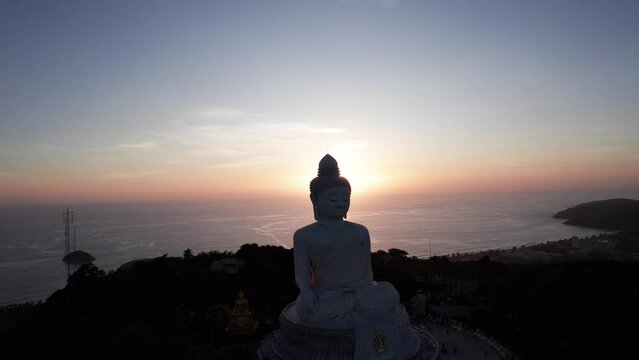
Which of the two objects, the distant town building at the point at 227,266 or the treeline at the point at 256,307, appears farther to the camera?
the distant town building at the point at 227,266

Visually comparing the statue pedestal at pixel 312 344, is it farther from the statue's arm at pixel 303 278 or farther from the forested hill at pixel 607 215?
the forested hill at pixel 607 215

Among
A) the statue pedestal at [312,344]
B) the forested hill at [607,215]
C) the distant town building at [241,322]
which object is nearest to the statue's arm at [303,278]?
the statue pedestal at [312,344]

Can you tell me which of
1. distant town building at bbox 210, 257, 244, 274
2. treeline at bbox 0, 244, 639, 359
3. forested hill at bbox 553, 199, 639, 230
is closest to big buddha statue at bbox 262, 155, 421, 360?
treeline at bbox 0, 244, 639, 359

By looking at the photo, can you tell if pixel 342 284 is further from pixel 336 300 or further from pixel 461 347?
pixel 461 347

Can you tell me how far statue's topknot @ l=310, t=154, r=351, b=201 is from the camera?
10883 millimetres

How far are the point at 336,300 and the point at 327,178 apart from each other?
2964mm

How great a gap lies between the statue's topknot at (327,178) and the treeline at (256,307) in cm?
544

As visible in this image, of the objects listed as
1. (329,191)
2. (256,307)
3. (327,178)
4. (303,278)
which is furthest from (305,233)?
(256,307)

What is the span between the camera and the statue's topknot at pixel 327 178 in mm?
10883

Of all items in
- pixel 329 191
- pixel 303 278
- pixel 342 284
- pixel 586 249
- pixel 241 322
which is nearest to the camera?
pixel 303 278

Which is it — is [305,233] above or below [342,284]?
above

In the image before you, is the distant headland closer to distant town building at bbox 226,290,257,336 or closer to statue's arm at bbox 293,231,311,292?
distant town building at bbox 226,290,257,336

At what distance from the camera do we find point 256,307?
61.7 ft

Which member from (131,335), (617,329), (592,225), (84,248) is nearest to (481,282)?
(617,329)
